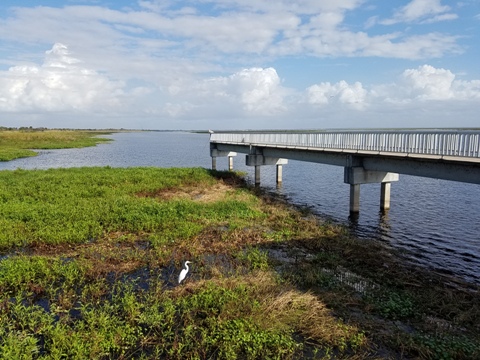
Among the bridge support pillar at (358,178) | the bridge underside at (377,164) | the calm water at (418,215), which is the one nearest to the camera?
the calm water at (418,215)

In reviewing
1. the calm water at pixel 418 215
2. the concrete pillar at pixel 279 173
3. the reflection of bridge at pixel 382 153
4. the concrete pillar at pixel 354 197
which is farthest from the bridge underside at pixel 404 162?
the concrete pillar at pixel 279 173

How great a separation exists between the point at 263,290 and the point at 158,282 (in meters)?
3.50

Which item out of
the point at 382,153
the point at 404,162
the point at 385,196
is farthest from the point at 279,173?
the point at 404,162

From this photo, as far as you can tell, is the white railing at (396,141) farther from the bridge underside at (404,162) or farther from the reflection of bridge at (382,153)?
the bridge underside at (404,162)

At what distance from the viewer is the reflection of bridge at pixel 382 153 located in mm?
17062

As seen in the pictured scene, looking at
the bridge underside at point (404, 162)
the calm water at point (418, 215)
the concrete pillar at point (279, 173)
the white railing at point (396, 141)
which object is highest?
the white railing at point (396, 141)

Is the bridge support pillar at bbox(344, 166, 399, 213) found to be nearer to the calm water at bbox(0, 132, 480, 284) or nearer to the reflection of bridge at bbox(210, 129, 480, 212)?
the reflection of bridge at bbox(210, 129, 480, 212)

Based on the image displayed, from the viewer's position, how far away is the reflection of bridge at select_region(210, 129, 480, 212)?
672 inches

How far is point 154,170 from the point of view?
36.3 metres

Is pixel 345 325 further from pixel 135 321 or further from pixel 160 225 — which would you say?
pixel 160 225

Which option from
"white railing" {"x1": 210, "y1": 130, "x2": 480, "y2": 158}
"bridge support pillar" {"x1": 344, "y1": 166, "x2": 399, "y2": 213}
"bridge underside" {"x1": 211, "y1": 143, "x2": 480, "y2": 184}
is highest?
"white railing" {"x1": 210, "y1": 130, "x2": 480, "y2": 158}

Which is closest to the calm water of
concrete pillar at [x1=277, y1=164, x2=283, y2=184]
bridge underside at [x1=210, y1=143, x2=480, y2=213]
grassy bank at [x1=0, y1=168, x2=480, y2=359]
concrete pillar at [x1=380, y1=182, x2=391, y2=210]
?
concrete pillar at [x1=380, y1=182, x2=391, y2=210]

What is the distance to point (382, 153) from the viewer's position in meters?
21.4

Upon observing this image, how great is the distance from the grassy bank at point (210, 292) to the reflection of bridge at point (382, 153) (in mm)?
5209
